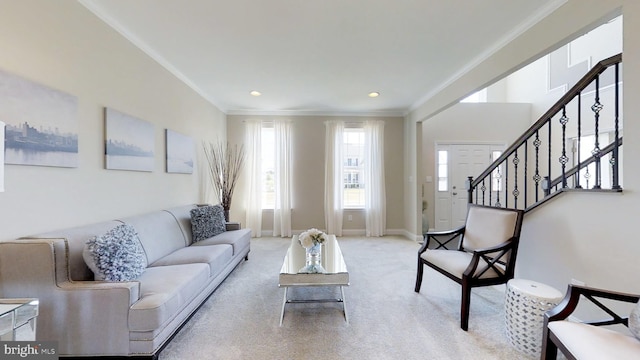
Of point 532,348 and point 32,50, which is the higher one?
point 32,50

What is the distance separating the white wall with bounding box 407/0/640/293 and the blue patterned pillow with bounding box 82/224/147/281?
325 centimetres

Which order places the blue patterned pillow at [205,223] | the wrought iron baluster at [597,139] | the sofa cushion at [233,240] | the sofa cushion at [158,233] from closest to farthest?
the wrought iron baluster at [597,139] → the sofa cushion at [158,233] → the sofa cushion at [233,240] → the blue patterned pillow at [205,223]

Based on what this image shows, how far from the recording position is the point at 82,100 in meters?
2.20

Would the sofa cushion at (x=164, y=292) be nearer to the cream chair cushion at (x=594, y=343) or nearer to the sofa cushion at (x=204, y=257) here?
the sofa cushion at (x=204, y=257)

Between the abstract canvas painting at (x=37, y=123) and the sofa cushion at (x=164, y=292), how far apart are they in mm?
1073

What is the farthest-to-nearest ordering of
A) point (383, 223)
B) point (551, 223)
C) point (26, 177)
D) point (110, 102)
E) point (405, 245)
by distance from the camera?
point (383, 223), point (405, 245), point (110, 102), point (551, 223), point (26, 177)

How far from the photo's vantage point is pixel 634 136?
5.43ft

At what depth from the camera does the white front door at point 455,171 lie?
6.11 meters

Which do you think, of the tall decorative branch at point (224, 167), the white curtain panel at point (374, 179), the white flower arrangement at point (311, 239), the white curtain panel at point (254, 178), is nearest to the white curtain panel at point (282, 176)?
the white curtain panel at point (254, 178)

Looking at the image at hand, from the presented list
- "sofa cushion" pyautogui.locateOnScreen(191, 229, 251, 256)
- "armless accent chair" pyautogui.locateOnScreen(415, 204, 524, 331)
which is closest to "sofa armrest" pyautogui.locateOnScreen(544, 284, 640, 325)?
"armless accent chair" pyautogui.locateOnScreen(415, 204, 524, 331)

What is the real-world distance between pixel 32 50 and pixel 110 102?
694 millimetres

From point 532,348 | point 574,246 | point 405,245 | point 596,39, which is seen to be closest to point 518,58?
point 574,246

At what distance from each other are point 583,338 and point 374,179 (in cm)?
435

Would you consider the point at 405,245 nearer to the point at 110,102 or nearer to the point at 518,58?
the point at 518,58
